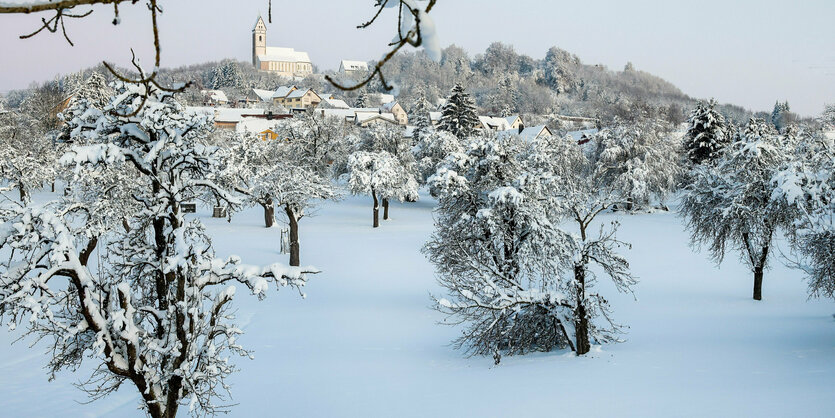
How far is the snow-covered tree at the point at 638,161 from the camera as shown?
1559 inches

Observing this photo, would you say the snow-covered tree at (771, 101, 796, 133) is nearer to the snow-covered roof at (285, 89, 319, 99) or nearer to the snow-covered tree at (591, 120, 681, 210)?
A: the snow-covered tree at (591, 120, 681, 210)

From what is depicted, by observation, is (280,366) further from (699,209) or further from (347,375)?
(699,209)

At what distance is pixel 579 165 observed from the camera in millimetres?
45375

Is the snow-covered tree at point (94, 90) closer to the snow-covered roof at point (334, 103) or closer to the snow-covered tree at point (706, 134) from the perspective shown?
the snow-covered tree at point (706, 134)

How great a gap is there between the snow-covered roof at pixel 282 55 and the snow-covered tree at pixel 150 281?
181 m

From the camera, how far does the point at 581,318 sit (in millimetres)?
12391

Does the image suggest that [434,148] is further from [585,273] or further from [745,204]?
[585,273]

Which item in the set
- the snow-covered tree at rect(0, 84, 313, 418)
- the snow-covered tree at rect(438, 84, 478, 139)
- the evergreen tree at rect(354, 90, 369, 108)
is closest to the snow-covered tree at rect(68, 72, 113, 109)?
the snow-covered tree at rect(438, 84, 478, 139)

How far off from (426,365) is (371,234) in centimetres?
2166

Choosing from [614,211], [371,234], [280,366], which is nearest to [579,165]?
[614,211]

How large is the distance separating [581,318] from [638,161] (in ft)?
100

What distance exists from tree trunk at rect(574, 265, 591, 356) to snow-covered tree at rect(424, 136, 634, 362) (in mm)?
22

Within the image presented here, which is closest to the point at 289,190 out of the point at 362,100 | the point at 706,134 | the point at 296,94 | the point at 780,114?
the point at 706,134

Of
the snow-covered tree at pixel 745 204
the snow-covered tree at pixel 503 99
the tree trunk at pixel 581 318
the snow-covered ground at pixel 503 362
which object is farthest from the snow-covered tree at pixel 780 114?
the tree trunk at pixel 581 318
